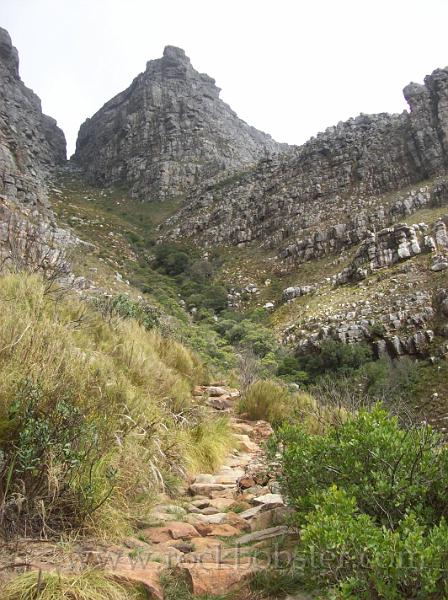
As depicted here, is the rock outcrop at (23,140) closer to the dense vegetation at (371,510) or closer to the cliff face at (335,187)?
the cliff face at (335,187)

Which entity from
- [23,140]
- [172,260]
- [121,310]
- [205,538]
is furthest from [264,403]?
[23,140]

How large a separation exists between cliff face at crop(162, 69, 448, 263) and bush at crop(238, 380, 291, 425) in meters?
27.3

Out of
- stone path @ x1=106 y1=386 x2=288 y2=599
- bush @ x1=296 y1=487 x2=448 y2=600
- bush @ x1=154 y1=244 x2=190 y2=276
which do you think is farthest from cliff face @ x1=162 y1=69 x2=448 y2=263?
bush @ x1=296 y1=487 x2=448 y2=600

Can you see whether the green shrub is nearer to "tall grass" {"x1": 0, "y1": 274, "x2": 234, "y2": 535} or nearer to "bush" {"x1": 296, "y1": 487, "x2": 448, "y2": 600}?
"tall grass" {"x1": 0, "y1": 274, "x2": 234, "y2": 535}

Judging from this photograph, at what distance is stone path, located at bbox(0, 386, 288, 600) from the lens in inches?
77.5

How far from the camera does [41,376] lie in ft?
9.21

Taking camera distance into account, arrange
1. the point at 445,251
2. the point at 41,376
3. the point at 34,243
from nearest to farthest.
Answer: the point at 41,376, the point at 34,243, the point at 445,251

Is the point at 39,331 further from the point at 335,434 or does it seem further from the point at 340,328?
the point at 340,328

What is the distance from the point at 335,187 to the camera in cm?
3891

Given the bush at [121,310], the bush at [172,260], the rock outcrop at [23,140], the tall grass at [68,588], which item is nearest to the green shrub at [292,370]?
the bush at [121,310]

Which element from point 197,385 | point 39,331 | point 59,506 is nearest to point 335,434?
point 59,506

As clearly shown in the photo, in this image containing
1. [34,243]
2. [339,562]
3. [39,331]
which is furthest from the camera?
[34,243]

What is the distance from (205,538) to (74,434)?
1.00 metres

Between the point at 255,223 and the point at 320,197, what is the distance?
20.7 ft
